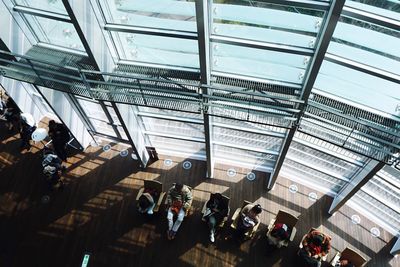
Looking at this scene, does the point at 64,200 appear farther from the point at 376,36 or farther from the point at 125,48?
the point at 376,36

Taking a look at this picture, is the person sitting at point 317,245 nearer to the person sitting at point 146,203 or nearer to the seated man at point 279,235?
the seated man at point 279,235

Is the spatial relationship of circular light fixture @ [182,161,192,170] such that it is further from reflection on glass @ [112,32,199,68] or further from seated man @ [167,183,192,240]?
reflection on glass @ [112,32,199,68]

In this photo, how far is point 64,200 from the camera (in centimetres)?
930

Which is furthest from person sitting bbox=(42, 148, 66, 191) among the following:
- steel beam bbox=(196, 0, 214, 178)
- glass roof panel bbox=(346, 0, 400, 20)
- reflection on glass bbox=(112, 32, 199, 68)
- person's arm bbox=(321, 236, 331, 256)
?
glass roof panel bbox=(346, 0, 400, 20)

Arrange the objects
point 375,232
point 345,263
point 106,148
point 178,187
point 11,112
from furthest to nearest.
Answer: point 106,148 → point 11,112 → point 375,232 → point 178,187 → point 345,263

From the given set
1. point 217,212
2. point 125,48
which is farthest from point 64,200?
point 125,48

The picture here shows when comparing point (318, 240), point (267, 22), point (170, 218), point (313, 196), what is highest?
point (267, 22)

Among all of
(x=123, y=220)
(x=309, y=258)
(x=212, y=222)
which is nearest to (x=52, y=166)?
(x=123, y=220)

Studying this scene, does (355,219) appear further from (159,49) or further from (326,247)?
(159,49)

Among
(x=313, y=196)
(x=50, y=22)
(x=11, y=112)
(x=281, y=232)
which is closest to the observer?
(x=50, y=22)

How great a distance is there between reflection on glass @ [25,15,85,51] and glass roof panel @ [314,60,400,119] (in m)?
4.13

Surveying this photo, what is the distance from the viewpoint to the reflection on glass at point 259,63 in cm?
579

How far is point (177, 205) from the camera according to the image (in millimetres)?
8516

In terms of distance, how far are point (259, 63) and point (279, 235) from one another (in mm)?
3831
